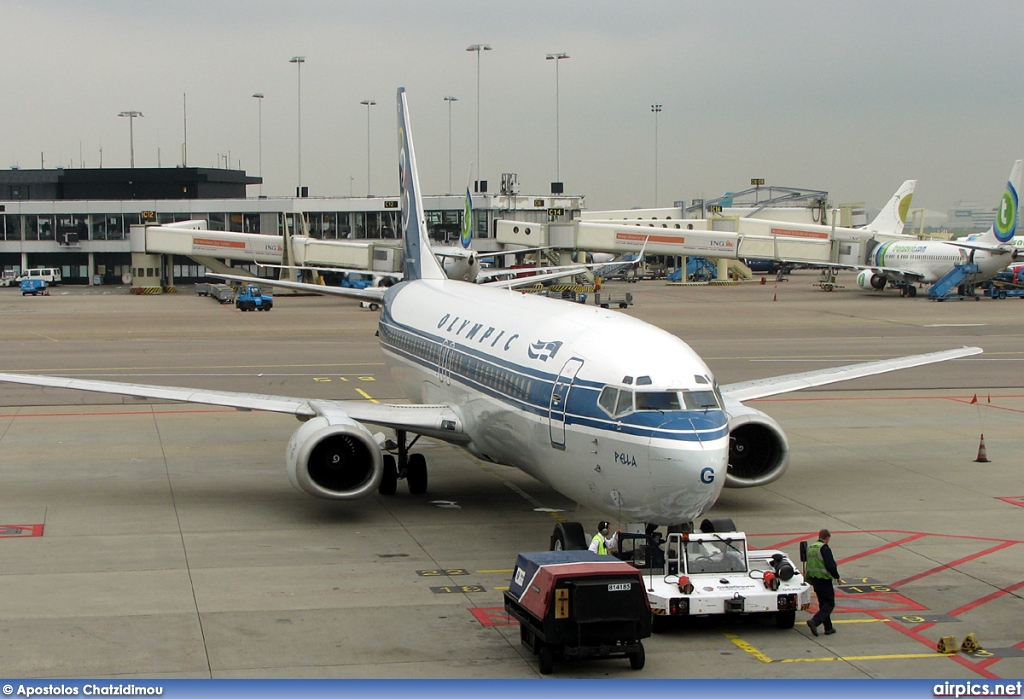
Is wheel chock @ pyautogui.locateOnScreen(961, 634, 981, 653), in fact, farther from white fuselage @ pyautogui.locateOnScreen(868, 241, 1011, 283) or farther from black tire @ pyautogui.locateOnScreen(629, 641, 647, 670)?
white fuselage @ pyautogui.locateOnScreen(868, 241, 1011, 283)

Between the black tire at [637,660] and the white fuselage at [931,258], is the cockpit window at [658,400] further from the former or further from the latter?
the white fuselage at [931,258]

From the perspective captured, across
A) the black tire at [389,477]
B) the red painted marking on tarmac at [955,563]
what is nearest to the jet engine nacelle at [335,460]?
the black tire at [389,477]

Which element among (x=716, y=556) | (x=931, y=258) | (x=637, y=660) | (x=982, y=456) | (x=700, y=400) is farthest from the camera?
(x=931, y=258)

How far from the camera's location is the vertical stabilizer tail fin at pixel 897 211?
136125 millimetres

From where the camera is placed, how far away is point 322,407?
1096 inches

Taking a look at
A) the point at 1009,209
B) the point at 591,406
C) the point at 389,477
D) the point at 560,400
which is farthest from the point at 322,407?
the point at 1009,209

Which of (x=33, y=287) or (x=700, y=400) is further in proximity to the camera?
(x=33, y=287)

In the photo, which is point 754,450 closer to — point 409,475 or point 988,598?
point 988,598

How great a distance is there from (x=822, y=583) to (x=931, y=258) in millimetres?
87808

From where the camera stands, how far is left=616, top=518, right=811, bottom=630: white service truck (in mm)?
18375

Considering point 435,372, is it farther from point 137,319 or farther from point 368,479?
point 137,319

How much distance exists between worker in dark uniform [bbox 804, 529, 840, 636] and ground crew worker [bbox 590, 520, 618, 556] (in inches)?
129

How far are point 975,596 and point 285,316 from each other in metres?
70.6

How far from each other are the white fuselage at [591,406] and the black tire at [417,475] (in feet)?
5.55
